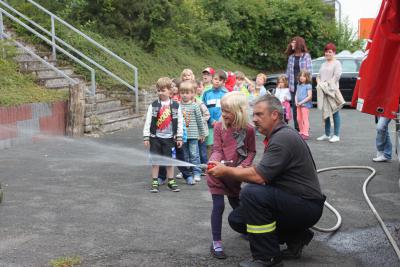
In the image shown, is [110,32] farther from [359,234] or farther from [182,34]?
[359,234]

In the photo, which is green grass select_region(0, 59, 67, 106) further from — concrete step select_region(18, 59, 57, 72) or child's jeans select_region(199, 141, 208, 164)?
child's jeans select_region(199, 141, 208, 164)

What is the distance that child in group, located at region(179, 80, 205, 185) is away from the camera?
750 centimetres

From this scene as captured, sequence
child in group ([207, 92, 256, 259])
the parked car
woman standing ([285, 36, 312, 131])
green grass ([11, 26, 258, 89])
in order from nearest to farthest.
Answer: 1. child in group ([207, 92, 256, 259])
2. woman standing ([285, 36, 312, 131])
3. green grass ([11, 26, 258, 89])
4. the parked car

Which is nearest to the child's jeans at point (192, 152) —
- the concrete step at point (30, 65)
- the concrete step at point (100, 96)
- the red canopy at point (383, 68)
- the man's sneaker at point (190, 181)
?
the man's sneaker at point (190, 181)

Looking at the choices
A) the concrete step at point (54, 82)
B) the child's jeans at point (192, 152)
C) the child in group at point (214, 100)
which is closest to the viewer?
the child's jeans at point (192, 152)

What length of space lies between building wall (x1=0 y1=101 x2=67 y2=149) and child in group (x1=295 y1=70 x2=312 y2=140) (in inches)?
183

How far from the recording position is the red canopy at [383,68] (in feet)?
17.0

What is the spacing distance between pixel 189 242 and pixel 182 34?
13.8 meters

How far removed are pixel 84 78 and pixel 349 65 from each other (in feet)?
27.3

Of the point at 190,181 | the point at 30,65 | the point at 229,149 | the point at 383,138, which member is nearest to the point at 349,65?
the point at 383,138

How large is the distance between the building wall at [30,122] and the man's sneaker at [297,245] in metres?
6.45

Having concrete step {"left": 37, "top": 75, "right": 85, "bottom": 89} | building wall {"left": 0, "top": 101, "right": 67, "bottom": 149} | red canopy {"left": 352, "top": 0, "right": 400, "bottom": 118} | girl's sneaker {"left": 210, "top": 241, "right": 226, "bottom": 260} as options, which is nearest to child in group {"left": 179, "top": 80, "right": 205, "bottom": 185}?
red canopy {"left": 352, "top": 0, "right": 400, "bottom": 118}

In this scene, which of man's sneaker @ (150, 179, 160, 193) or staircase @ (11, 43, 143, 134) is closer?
man's sneaker @ (150, 179, 160, 193)

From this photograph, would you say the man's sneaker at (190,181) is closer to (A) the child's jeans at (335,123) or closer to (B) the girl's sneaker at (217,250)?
(B) the girl's sneaker at (217,250)
